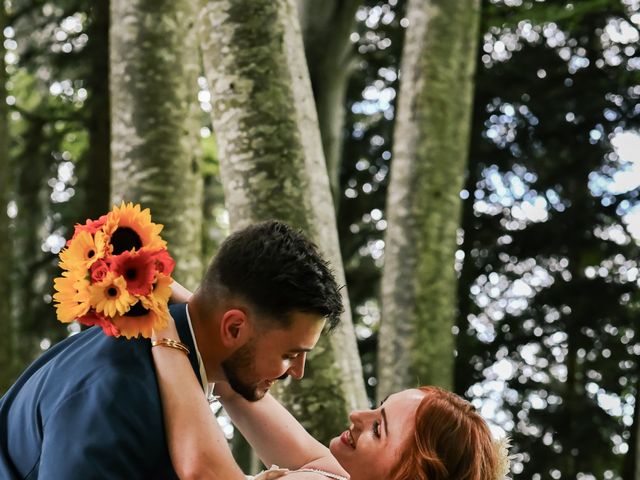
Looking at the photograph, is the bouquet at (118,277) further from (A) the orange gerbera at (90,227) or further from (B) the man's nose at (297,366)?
(B) the man's nose at (297,366)

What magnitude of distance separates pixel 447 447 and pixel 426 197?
15.2 feet

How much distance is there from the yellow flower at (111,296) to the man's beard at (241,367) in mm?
417

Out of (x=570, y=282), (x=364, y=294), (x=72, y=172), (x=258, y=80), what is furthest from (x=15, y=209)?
(x=258, y=80)

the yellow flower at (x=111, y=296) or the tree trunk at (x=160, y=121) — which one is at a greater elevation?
the tree trunk at (x=160, y=121)

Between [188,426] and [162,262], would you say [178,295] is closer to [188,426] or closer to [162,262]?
[162,262]

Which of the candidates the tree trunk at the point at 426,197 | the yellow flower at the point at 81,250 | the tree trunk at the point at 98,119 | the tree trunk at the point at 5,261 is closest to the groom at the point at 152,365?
the yellow flower at the point at 81,250

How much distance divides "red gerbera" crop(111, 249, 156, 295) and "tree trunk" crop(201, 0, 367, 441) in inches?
76.2

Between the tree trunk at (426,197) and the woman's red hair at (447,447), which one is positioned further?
the tree trunk at (426,197)

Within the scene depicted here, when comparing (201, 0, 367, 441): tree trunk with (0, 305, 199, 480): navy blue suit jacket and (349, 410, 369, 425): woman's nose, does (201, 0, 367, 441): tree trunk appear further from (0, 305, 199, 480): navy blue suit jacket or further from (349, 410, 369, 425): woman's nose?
(0, 305, 199, 480): navy blue suit jacket

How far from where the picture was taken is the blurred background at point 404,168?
5258mm

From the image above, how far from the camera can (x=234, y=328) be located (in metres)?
3.17

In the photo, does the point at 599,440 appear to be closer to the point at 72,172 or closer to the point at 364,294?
the point at 364,294

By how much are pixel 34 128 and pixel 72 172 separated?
1.11 meters

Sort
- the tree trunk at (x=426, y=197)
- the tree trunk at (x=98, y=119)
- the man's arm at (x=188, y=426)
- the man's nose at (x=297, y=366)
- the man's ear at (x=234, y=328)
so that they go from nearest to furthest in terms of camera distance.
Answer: the man's arm at (x=188, y=426), the man's ear at (x=234, y=328), the man's nose at (x=297, y=366), the tree trunk at (x=426, y=197), the tree trunk at (x=98, y=119)
